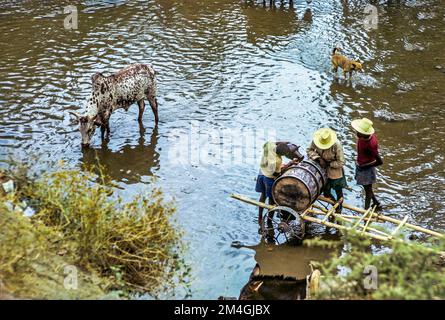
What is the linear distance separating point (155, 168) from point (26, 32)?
823cm

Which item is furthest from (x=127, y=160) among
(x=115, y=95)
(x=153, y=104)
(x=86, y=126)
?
(x=153, y=104)

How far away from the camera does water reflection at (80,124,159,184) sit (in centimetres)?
1034

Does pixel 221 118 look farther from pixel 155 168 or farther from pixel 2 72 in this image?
pixel 2 72

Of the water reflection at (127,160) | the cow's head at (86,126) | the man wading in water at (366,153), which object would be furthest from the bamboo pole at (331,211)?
the cow's head at (86,126)

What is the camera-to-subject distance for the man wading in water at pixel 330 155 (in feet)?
27.5

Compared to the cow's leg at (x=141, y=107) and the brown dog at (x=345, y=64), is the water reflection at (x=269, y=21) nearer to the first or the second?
the brown dog at (x=345, y=64)

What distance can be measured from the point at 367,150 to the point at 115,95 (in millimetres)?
5077

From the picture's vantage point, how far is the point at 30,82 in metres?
13.5

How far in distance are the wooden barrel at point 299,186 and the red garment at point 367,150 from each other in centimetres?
90

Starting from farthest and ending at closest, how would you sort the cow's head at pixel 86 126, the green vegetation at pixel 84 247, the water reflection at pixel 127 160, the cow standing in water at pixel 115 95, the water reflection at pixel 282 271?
the cow standing in water at pixel 115 95, the cow's head at pixel 86 126, the water reflection at pixel 127 160, the water reflection at pixel 282 271, the green vegetation at pixel 84 247

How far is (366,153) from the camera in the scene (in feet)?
28.8

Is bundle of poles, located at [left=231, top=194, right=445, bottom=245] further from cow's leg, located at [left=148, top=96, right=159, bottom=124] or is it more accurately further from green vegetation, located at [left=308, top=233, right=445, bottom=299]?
cow's leg, located at [left=148, top=96, right=159, bottom=124]

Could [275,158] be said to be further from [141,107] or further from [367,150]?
[141,107]

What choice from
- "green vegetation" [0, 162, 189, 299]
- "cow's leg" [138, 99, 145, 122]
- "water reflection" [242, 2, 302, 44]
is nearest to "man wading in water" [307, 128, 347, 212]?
"green vegetation" [0, 162, 189, 299]
